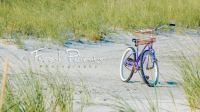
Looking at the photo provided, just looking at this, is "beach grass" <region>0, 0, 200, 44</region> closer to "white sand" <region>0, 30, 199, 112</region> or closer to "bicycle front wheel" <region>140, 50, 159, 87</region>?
"white sand" <region>0, 30, 199, 112</region>

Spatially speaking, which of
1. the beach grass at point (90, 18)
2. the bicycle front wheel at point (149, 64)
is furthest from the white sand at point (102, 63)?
the beach grass at point (90, 18)

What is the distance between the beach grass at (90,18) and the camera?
23.0 feet

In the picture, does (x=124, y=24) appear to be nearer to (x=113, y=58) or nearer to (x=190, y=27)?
(x=113, y=58)

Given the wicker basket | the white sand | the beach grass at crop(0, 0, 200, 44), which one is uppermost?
the beach grass at crop(0, 0, 200, 44)

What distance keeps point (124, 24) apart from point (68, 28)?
186 centimetres

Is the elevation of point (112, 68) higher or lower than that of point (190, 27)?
lower

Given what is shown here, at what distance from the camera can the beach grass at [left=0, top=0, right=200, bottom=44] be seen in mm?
7020

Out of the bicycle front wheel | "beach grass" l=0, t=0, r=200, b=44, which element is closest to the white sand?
the bicycle front wheel

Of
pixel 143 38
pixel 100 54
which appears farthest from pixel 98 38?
pixel 143 38

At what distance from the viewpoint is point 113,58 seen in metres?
6.11

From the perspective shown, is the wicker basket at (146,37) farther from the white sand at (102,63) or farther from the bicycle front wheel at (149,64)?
the white sand at (102,63)

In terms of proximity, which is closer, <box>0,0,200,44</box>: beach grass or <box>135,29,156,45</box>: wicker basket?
<box>135,29,156,45</box>: wicker basket

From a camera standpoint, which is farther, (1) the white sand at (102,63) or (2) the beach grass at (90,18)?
(2) the beach grass at (90,18)

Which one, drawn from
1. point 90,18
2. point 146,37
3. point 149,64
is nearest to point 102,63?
point 149,64
